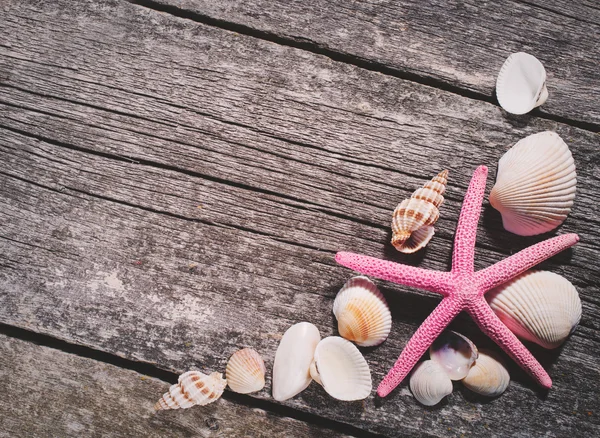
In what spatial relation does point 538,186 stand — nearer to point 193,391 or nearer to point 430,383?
point 430,383

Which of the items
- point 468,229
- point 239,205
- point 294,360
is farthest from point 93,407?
point 468,229

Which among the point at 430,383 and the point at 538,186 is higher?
the point at 538,186

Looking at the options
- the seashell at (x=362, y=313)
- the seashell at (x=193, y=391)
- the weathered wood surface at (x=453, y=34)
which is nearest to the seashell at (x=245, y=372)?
the seashell at (x=193, y=391)

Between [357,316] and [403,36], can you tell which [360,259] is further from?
[403,36]

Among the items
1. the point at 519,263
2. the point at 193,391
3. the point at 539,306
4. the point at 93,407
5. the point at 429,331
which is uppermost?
the point at 519,263

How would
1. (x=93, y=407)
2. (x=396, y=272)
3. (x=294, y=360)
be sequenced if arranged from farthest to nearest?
(x=93, y=407)
(x=294, y=360)
(x=396, y=272)

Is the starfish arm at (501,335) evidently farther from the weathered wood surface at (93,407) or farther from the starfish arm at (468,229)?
the weathered wood surface at (93,407)

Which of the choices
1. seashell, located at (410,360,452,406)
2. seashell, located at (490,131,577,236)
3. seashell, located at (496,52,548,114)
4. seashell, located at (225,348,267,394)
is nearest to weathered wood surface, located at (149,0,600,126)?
seashell, located at (496,52,548,114)
